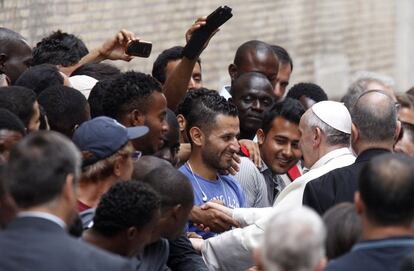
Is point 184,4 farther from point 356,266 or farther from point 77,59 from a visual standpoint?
point 356,266

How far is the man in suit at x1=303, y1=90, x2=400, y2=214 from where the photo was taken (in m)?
7.74

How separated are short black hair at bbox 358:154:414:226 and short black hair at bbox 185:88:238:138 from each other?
119 inches

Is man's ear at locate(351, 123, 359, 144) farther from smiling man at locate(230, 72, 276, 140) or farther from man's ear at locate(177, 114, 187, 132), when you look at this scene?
smiling man at locate(230, 72, 276, 140)

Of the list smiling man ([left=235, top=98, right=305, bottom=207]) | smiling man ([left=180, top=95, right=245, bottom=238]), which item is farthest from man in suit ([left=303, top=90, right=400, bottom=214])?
smiling man ([left=235, top=98, right=305, bottom=207])

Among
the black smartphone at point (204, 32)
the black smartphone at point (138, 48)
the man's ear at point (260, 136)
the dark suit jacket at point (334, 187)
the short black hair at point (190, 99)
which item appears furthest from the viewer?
the man's ear at point (260, 136)

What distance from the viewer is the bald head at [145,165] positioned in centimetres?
711

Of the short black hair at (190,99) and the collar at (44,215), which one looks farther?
the short black hair at (190,99)

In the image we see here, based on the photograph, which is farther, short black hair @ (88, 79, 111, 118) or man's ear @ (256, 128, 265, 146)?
man's ear @ (256, 128, 265, 146)

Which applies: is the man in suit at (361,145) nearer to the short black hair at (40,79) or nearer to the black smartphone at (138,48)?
the black smartphone at (138,48)

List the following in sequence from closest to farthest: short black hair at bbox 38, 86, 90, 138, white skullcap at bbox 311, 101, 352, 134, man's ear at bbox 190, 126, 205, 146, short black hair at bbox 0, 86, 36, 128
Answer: short black hair at bbox 0, 86, 36, 128 < short black hair at bbox 38, 86, 90, 138 < white skullcap at bbox 311, 101, 352, 134 < man's ear at bbox 190, 126, 205, 146

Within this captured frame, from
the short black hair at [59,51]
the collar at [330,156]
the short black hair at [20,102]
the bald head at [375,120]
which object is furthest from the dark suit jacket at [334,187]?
the short black hair at [59,51]

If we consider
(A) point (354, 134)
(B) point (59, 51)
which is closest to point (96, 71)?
(B) point (59, 51)

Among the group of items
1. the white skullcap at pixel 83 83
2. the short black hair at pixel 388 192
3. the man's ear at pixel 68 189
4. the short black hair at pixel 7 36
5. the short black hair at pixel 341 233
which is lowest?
the white skullcap at pixel 83 83

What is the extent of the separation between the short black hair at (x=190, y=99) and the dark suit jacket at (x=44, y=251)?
3.72 m
